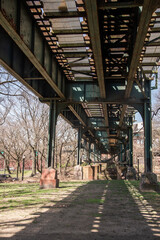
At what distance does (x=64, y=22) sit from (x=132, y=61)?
3315 millimetres

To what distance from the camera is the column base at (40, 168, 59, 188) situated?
15125mm

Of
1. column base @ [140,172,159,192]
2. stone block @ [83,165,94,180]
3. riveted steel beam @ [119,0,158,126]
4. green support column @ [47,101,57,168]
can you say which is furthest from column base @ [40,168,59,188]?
stone block @ [83,165,94,180]

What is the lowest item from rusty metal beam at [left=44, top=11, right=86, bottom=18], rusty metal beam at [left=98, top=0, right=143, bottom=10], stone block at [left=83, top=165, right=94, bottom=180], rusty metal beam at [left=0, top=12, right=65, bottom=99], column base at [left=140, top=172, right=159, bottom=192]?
stone block at [left=83, top=165, right=94, bottom=180]

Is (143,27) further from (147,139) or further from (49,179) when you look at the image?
(49,179)

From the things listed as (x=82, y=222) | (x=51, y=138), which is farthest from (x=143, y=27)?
(x=51, y=138)

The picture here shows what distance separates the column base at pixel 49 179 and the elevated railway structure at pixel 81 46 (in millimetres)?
529

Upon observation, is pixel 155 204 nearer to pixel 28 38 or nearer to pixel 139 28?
pixel 139 28

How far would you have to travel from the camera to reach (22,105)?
35188mm

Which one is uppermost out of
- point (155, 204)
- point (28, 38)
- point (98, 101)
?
point (28, 38)

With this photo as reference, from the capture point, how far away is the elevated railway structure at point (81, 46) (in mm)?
8917

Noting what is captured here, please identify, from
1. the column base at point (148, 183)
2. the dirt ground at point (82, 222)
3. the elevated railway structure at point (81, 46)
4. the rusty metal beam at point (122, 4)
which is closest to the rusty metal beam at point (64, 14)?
the elevated railway structure at point (81, 46)

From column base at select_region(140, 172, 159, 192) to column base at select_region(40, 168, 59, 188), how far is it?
Answer: 4.90 meters

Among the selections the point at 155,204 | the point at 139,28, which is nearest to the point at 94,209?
the point at 155,204

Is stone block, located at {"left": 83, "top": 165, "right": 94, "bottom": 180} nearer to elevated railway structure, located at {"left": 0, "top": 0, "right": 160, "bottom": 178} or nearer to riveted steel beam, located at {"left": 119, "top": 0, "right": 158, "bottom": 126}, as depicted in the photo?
elevated railway structure, located at {"left": 0, "top": 0, "right": 160, "bottom": 178}
